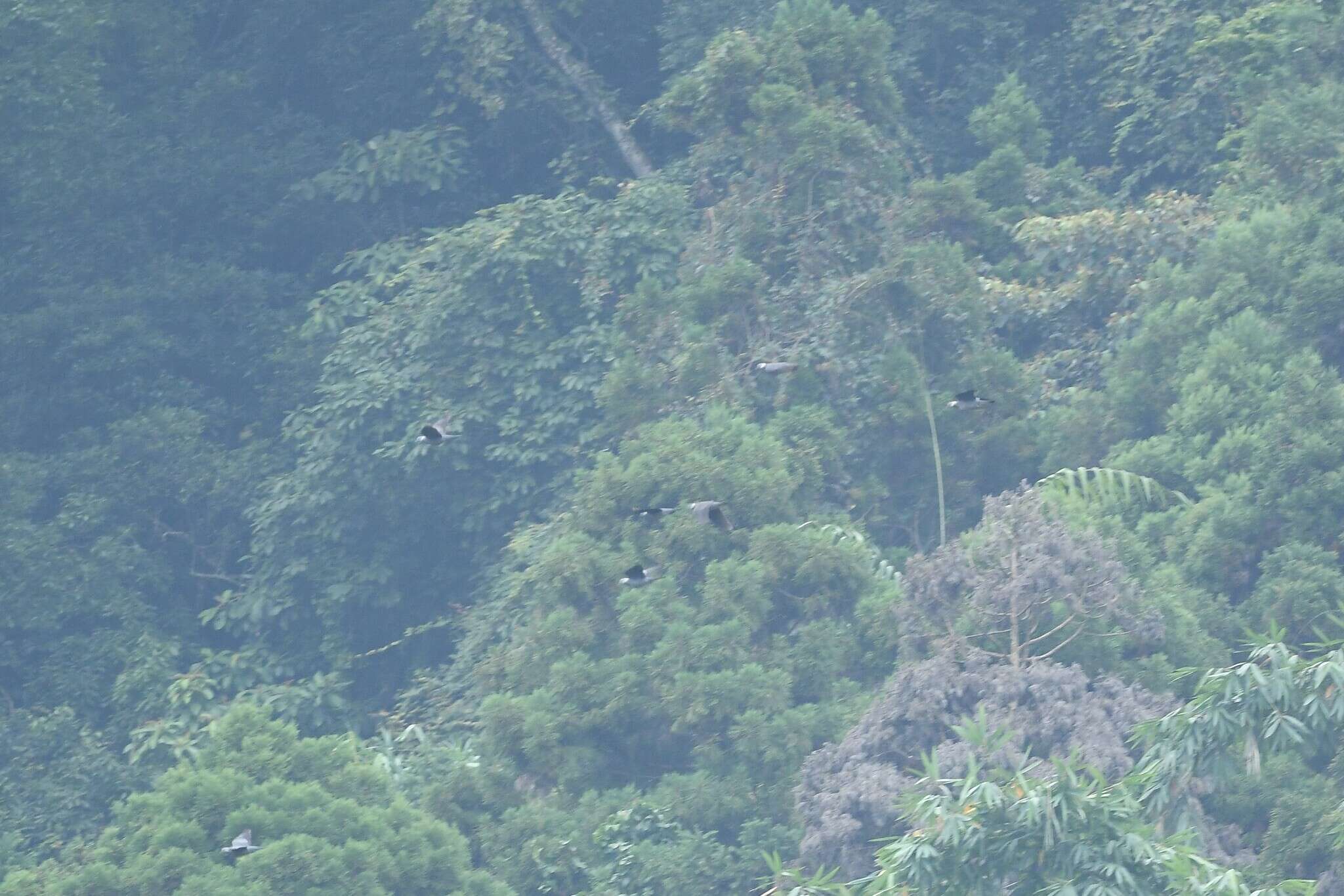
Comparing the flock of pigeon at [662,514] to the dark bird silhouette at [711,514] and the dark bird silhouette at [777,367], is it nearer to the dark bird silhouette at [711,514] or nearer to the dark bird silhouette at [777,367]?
the dark bird silhouette at [711,514]

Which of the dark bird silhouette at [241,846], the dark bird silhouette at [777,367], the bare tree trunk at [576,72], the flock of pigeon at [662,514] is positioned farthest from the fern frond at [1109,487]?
the bare tree trunk at [576,72]

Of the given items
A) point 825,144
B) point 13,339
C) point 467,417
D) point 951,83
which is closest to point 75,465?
point 13,339

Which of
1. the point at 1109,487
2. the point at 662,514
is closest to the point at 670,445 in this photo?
the point at 662,514

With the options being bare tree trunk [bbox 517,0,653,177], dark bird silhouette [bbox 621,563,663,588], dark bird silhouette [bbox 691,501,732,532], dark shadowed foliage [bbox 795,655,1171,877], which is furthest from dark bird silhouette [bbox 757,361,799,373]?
bare tree trunk [bbox 517,0,653,177]

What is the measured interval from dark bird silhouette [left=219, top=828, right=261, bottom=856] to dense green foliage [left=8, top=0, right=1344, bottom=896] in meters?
0.06

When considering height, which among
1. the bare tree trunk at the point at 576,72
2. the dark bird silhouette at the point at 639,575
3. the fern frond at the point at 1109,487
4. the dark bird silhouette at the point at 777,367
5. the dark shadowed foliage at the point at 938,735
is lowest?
the dark shadowed foliage at the point at 938,735

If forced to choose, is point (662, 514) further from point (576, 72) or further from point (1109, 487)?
point (576, 72)

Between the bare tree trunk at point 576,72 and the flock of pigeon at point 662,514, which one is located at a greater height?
the bare tree trunk at point 576,72

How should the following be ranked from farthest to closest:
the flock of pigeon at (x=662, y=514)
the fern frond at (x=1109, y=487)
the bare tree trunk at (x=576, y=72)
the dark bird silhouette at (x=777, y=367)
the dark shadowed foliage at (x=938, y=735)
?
the bare tree trunk at (x=576, y=72), the dark bird silhouette at (x=777, y=367), the fern frond at (x=1109, y=487), the flock of pigeon at (x=662, y=514), the dark shadowed foliage at (x=938, y=735)

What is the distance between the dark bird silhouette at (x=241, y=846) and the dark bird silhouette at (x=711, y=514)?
10.8 feet

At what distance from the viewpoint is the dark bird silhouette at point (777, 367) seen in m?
13.9

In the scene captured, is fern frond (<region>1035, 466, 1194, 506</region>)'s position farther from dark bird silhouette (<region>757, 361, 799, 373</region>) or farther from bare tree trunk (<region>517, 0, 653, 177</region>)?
bare tree trunk (<region>517, 0, 653, 177</region>)

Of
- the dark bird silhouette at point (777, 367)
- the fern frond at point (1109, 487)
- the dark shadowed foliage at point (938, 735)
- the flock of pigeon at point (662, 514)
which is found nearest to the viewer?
the dark shadowed foliage at point (938, 735)

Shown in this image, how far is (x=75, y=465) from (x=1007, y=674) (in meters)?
9.47
